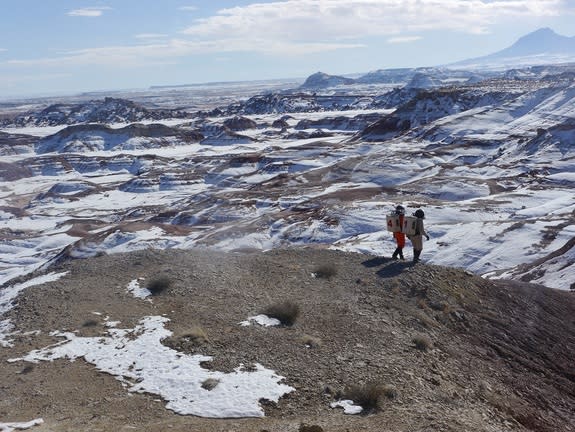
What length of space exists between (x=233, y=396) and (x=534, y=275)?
2428 cm

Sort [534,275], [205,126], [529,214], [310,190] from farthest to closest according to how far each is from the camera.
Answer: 1. [205,126]
2. [310,190]
3. [529,214]
4. [534,275]

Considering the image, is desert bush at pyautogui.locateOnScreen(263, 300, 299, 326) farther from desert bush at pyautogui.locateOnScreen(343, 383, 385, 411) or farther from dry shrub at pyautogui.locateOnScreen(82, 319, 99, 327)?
dry shrub at pyautogui.locateOnScreen(82, 319, 99, 327)

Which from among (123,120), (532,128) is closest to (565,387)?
(532,128)

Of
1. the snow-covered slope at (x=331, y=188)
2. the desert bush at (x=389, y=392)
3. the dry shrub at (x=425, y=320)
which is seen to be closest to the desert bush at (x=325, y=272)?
the dry shrub at (x=425, y=320)

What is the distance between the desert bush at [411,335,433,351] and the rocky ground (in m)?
0.04

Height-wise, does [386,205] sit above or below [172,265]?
below

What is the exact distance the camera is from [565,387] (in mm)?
12141

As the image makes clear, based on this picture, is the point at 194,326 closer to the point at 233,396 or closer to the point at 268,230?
Result: the point at 233,396

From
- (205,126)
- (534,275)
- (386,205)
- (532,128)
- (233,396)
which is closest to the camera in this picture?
(233,396)

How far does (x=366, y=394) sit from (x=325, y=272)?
6.26m

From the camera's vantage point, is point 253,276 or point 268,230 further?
point 268,230

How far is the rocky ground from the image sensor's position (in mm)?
9297

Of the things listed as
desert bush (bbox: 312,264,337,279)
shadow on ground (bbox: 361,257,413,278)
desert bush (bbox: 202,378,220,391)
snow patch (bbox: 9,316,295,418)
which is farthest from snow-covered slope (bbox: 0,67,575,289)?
desert bush (bbox: 202,378,220,391)

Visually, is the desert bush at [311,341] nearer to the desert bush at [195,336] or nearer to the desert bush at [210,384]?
Answer: the desert bush at [195,336]
